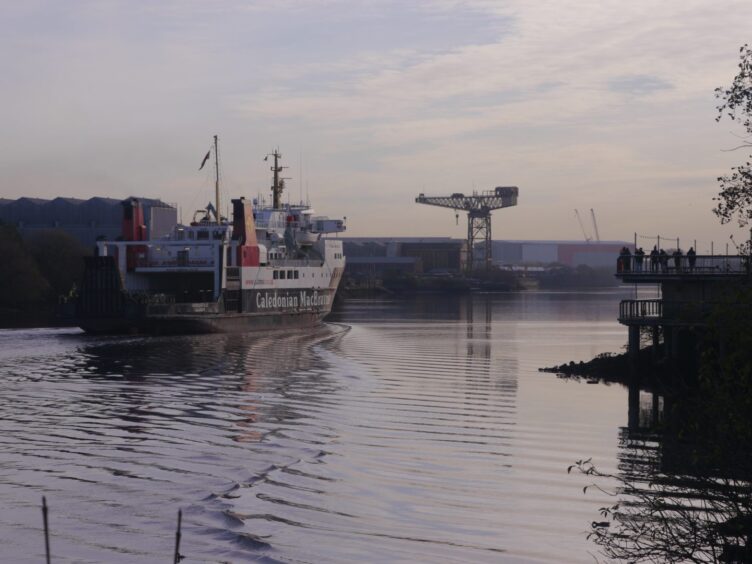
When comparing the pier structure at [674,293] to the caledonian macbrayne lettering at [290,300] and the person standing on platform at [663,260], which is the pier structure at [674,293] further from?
the caledonian macbrayne lettering at [290,300]

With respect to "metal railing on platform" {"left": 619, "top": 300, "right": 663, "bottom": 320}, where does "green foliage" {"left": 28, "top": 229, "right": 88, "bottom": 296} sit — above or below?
above

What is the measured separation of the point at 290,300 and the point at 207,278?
17.4 ft

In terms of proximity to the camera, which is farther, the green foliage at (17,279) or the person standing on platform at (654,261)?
the green foliage at (17,279)

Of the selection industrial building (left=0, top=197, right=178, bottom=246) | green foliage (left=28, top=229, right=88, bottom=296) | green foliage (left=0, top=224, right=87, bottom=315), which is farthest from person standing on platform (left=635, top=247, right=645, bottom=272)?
industrial building (left=0, top=197, right=178, bottom=246)

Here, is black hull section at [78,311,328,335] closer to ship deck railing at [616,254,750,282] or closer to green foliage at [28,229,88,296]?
ship deck railing at [616,254,750,282]

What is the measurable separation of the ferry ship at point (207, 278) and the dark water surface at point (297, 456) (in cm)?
876

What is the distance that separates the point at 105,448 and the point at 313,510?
6.48 m

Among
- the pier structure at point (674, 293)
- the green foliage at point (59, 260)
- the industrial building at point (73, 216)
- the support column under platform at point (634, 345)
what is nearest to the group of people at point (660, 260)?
the pier structure at point (674, 293)

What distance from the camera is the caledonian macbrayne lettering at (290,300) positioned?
5762 cm

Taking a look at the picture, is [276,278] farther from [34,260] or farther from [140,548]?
[140,548]

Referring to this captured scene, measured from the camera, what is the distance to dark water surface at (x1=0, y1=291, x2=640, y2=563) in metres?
14.6

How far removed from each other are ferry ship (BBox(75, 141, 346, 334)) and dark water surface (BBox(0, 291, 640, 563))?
28.7 feet

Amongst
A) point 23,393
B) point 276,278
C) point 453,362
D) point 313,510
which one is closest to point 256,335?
point 276,278

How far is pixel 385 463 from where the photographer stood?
19.9 m
